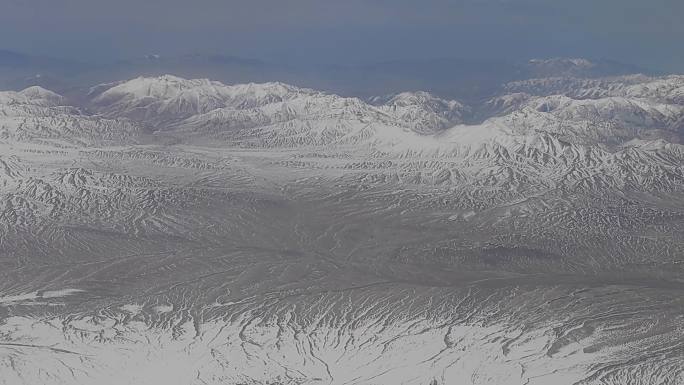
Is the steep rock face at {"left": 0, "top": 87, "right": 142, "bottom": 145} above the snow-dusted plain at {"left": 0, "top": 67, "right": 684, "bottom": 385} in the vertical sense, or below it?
above

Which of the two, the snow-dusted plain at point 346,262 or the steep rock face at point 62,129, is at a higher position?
the steep rock face at point 62,129

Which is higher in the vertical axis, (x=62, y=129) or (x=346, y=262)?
(x=62, y=129)

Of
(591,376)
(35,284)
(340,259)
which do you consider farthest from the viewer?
(340,259)

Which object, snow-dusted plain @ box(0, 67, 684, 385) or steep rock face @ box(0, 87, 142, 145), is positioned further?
steep rock face @ box(0, 87, 142, 145)

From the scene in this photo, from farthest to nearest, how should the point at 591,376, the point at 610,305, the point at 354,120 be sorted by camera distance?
the point at 354,120
the point at 610,305
the point at 591,376

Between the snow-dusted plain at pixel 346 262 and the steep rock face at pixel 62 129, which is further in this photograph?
the steep rock face at pixel 62 129

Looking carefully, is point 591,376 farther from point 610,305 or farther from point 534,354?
point 610,305

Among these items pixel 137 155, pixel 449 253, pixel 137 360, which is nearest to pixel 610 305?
pixel 449 253

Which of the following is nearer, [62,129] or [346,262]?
[346,262]
